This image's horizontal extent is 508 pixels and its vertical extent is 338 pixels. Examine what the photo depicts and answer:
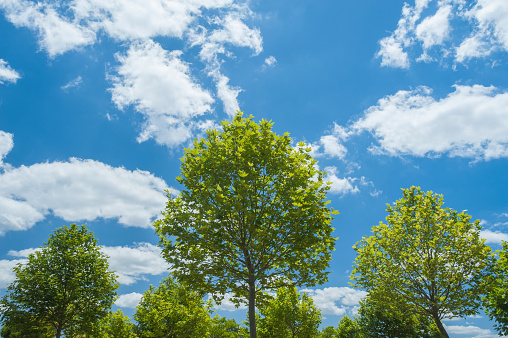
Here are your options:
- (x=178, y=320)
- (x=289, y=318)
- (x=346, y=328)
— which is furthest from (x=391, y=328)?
(x=178, y=320)

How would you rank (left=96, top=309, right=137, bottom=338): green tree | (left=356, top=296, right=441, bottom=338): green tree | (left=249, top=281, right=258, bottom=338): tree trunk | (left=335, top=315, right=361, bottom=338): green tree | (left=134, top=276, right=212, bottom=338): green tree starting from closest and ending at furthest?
(left=249, top=281, right=258, bottom=338): tree trunk < (left=134, top=276, right=212, bottom=338): green tree < (left=356, top=296, right=441, bottom=338): green tree < (left=96, top=309, right=137, bottom=338): green tree < (left=335, top=315, right=361, bottom=338): green tree

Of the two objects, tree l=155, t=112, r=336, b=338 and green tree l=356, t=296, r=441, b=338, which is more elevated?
tree l=155, t=112, r=336, b=338

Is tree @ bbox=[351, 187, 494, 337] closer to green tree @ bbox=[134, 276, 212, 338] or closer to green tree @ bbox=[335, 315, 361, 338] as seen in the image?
green tree @ bbox=[134, 276, 212, 338]

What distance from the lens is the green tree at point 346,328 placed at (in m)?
50.1

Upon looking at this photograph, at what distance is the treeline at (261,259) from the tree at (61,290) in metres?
0.08

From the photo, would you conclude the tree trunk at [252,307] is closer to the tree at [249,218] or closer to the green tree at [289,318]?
the tree at [249,218]

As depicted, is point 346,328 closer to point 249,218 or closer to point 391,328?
point 391,328

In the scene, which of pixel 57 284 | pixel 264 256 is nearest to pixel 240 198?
pixel 264 256

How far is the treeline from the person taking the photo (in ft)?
46.6

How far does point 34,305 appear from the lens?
23297 mm

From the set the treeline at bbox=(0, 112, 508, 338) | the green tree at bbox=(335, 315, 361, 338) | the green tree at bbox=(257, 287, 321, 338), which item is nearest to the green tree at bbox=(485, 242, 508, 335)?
the treeline at bbox=(0, 112, 508, 338)

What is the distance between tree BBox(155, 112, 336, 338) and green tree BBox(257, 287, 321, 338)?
19257mm

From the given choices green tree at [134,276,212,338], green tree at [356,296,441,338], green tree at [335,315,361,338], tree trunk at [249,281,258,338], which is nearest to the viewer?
tree trunk at [249,281,258,338]

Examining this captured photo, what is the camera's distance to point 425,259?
21.0 metres
